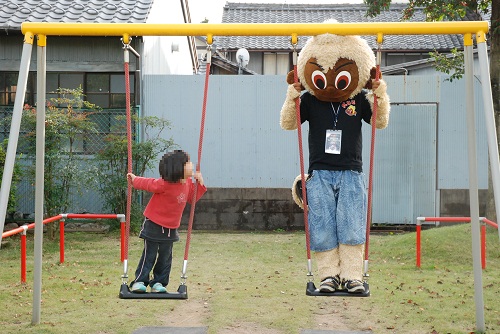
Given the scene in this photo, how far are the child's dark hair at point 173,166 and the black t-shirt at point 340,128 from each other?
98cm

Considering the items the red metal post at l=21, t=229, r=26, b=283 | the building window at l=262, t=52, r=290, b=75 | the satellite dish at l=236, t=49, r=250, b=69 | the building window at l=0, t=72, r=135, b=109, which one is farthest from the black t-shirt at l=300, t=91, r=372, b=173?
the building window at l=262, t=52, r=290, b=75

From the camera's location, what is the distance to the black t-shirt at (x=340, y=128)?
5.45 m

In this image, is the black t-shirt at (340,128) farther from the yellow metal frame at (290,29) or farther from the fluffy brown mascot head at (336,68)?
the yellow metal frame at (290,29)

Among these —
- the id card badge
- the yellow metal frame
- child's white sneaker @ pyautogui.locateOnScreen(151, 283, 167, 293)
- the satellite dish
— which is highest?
the satellite dish

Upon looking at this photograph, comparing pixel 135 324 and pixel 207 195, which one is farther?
pixel 207 195

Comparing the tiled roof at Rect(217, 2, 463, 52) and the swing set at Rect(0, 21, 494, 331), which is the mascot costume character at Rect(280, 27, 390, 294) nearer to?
the swing set at Rect(0, 21, 494, 331)

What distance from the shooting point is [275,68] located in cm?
2027

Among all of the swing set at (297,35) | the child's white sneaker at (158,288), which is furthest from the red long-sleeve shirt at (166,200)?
the child's white sneaker at (158,288)

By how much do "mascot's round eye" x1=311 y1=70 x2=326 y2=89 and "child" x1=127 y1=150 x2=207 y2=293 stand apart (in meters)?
1.12

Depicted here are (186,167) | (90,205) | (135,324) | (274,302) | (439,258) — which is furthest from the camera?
(90,205)

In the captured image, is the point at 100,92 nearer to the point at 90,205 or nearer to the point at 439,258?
the point at 90,205

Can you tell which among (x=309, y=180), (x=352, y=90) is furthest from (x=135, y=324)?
(x=352, y=90)

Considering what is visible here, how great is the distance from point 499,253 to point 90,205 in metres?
6.69

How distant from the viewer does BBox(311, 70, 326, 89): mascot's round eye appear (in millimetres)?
5426
